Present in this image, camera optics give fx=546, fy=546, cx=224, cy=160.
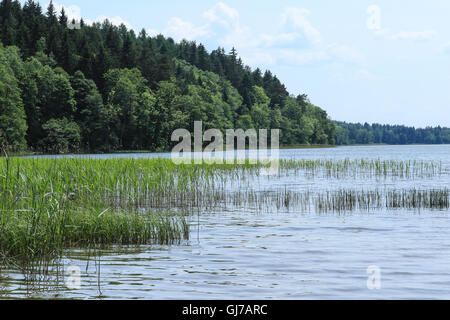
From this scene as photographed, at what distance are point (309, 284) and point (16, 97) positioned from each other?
65547mm

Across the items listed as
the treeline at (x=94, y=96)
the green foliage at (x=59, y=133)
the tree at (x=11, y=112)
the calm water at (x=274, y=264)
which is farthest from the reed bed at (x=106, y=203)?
the green foliage at (x=59, y=133)

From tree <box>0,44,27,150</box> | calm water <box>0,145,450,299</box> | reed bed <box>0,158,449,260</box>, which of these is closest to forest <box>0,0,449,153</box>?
tree <box>0,44,27,150</box>

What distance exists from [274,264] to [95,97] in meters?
74.5

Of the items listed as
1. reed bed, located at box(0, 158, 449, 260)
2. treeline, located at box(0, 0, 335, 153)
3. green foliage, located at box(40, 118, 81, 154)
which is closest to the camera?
reed bed, located at box(0, 158, 449, 260)

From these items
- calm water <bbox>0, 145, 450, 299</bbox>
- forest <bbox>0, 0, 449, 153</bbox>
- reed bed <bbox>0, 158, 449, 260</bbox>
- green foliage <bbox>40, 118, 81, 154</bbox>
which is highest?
forest <bbox>0, 0, 449, 153</bbox>

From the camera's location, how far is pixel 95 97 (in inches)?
3179

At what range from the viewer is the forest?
243 feet

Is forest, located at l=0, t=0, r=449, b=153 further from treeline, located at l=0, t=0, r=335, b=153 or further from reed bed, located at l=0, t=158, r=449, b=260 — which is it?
reed bed, located at l=0, t=158, r=449, b=260

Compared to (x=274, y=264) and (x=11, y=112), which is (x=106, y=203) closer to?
(x=274, y=264)

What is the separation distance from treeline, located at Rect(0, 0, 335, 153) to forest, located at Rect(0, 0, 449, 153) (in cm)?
13

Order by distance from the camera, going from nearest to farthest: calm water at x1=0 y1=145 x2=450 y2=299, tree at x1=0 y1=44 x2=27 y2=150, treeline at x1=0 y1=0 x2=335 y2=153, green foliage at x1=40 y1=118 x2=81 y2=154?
calm water at x1=0 y1=145 x2=450 y2=299 → tree at x1=0 y1=44 x2=27 y2=150 → green foliage at x1=40 y1=118 x2=81 y2=154 → treeline at x1=0 y1=0 x2=335 y2=153

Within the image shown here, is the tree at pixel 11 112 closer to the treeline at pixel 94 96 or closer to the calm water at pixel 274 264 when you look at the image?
the treeline at pixel 94 96

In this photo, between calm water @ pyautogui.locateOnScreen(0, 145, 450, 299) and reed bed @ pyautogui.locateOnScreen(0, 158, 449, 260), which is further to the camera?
reed bed @ pyautogui.locateOnScreen(0, 158, 449, 260)

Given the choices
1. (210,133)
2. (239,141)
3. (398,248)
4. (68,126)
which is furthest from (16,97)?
(398,248)
